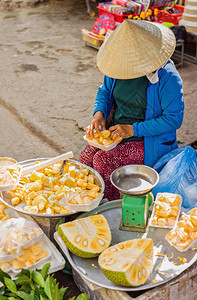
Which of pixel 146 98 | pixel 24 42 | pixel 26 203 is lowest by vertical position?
pixel 24 42

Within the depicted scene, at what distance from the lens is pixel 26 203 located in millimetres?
2355

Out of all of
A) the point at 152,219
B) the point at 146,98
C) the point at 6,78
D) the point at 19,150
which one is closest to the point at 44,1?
the point at 6,78

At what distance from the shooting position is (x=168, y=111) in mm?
2570

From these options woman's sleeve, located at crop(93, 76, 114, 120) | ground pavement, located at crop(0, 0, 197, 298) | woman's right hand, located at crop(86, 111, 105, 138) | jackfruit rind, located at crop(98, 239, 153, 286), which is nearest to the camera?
jackfruit rind, located at crop(98, 239, 153, 286)

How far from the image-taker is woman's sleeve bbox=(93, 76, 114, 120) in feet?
9.48

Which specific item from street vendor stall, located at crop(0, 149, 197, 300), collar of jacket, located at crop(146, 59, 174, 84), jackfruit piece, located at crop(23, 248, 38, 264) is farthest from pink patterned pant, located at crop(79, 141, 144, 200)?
jackfruit piece, located at crop(23, 248, 38, 264)

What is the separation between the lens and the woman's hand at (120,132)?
260 cm

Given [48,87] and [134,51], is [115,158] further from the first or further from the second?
[48,87]

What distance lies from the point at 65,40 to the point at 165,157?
4.78 metres

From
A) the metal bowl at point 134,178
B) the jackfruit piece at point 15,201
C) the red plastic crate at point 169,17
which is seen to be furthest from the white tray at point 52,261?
A: the red plastic crate at point 169,17

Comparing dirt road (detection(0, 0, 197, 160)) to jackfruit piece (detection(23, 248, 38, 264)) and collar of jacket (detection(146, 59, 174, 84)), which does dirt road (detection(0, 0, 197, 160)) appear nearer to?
collar of jacket (detection(146, 59, 174, 84))

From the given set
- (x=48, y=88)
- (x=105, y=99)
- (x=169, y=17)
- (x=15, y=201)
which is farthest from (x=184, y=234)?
(x=169, y=17)

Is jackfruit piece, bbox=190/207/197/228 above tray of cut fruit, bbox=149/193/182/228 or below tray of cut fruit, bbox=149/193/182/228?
above

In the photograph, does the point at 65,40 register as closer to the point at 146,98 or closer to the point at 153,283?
the point at 146,98
